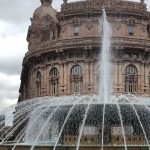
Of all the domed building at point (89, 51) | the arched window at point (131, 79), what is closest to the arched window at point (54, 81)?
the domed building at point (89, 51)

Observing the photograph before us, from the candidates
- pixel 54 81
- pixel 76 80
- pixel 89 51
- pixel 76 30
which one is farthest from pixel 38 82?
pixel 89 51

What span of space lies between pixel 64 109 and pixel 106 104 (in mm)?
4825

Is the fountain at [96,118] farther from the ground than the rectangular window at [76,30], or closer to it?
closer to it

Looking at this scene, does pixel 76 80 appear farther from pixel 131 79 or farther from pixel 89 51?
pixel 131 79

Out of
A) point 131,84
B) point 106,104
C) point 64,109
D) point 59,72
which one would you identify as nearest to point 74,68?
point 59,72

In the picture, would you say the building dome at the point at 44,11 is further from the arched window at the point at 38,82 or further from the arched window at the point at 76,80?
the arched window at the point at 76,80

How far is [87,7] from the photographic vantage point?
202 feet

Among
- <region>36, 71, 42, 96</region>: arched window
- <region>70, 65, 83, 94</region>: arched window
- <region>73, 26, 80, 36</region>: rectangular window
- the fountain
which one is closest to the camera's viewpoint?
the fountain

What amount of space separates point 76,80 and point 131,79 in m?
6.24

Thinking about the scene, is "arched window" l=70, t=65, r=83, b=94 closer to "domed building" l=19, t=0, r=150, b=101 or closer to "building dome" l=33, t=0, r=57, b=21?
"domed building" l=19, t=0, r=150, b=101

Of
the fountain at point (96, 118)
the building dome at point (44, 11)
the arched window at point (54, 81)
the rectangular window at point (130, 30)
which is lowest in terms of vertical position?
the fountain at point (96, 118)

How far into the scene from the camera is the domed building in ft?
193

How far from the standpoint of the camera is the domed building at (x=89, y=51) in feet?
193

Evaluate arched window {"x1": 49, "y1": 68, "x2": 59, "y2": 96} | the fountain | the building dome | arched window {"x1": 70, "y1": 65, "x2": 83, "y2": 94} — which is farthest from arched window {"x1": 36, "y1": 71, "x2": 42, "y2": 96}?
the fountain
